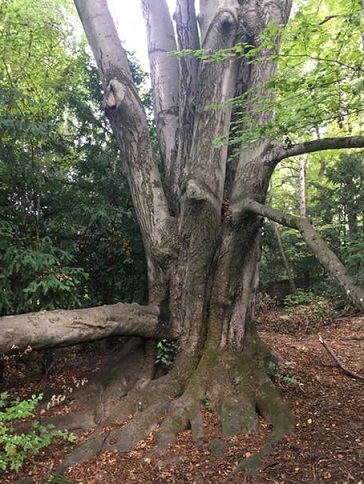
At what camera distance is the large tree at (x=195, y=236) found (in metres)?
3.96

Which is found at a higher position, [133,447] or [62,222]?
[62,222]

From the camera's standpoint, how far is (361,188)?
1143 cm

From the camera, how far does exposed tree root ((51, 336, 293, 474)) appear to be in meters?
3.73

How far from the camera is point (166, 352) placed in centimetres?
457

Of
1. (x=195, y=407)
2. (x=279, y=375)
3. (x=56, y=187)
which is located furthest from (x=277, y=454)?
(x=56, y=187)

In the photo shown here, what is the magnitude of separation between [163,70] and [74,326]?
12.1ft

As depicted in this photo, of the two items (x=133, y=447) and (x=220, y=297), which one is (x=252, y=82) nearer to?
(x=220, y=297)

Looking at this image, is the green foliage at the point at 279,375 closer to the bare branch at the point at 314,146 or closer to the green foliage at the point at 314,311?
the bare branch at the point at 314,146

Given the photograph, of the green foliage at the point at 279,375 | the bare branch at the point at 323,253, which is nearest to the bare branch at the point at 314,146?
the bare branch at the point at 323,253

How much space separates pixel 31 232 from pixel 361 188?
388 inches

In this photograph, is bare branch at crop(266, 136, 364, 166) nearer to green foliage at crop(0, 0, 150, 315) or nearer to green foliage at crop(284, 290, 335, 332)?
green foliage at crop(0, 0, 150, 315)

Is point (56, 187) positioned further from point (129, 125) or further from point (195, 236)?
point (195, 236)

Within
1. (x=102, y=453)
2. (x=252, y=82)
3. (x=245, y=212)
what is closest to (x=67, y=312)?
(x=102, y=453)

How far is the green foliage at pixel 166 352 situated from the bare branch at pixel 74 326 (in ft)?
0.65
